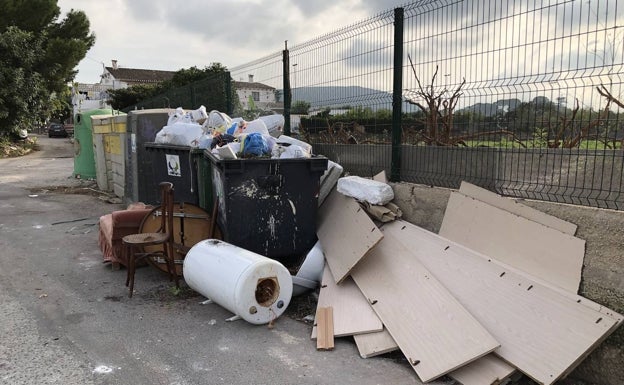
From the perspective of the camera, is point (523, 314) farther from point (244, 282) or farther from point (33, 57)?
point (33, 57)

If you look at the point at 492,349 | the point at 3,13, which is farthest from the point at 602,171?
the point at 3,13

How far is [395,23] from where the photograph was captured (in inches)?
196

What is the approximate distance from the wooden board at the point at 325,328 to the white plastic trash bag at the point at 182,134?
313 cm

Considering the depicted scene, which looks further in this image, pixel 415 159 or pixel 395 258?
pixel 415 159

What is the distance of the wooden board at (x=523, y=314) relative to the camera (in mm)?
2834

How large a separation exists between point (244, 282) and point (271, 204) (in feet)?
3.80

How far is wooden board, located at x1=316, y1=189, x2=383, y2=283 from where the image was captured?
3.99m

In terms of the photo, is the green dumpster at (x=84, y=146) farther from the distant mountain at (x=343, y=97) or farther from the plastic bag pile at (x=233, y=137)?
the distant mountain at (x=343, y=97)

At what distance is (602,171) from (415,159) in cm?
185

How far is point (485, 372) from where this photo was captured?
9.48 ft

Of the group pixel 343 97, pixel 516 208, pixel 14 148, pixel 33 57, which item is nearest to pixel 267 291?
pixel 516 208

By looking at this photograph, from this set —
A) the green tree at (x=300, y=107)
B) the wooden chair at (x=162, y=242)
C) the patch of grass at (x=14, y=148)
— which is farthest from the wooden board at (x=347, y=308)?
the patch of grass at (x=14, y=148)

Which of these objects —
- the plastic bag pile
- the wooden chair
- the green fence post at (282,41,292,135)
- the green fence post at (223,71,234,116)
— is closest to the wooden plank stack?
the plastic bag pile

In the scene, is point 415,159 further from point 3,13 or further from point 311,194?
point 3,13
